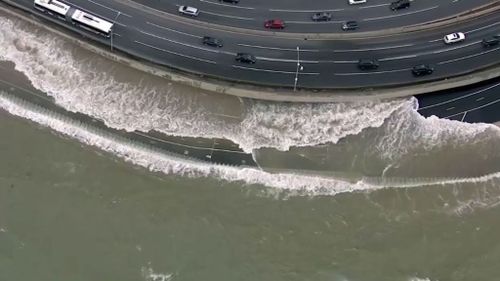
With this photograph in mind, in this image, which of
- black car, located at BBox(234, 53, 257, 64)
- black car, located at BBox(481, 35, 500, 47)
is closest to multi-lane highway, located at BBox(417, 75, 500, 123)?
black car, located at BBox(481, 35, 500, 47)

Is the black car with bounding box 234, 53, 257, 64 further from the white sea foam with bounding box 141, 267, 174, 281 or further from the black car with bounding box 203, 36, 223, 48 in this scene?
the white sea foam with bounding box 141, 267, 174, 281

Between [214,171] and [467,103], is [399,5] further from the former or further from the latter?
[214,171]

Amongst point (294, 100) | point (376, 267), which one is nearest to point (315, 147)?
point (294, 100)

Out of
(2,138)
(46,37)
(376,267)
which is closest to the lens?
(376,267)

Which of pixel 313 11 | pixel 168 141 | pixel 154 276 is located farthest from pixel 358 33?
pixel 154 276

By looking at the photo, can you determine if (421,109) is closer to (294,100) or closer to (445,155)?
(445,155)

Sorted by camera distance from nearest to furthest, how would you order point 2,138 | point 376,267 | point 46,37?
point 376,267 < point 2,138 < point 46,37

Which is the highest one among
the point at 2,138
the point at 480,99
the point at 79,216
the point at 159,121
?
the point at 480,99
